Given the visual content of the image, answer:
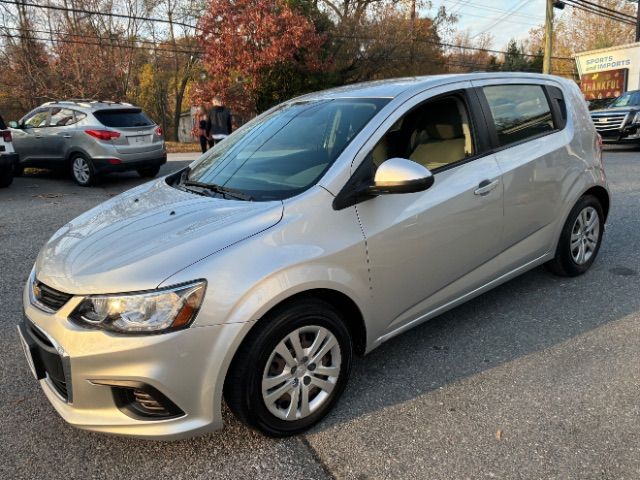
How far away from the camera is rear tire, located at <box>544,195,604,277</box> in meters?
3.98

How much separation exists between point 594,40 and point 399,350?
48810mm

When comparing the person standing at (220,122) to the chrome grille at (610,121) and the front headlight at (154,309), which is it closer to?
the front headlight at (154,309)

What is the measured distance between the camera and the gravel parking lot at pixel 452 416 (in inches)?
88.3

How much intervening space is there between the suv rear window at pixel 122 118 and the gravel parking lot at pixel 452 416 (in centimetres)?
632

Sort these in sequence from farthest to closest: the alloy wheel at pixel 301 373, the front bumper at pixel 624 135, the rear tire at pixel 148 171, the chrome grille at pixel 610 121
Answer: the chrome grille at pixel 610 121
the front bumper at pixel 624 135
the rear tire at pixel 148 171
the alloy wheel at pixel 301 373

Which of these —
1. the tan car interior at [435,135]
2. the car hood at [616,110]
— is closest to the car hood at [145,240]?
the tan car interior at [435,135]

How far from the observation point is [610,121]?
13.7m

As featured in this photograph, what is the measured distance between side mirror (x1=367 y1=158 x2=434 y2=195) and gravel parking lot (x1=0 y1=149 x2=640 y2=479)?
1.11 m

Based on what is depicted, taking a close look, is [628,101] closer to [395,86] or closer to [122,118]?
[122,118]

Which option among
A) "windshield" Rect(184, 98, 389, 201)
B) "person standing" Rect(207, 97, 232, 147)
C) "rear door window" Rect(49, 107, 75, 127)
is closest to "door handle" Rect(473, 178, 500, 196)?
"windshield" Rect(184, 98, 389, 201)

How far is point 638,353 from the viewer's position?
10.2 feet

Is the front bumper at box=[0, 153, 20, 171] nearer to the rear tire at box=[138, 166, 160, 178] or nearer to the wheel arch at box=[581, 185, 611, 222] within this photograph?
the rear tire at box=[138, 166, 160, 178]

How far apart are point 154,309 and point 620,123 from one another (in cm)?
1465

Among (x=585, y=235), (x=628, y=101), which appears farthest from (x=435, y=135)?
(x=628, y=101)
